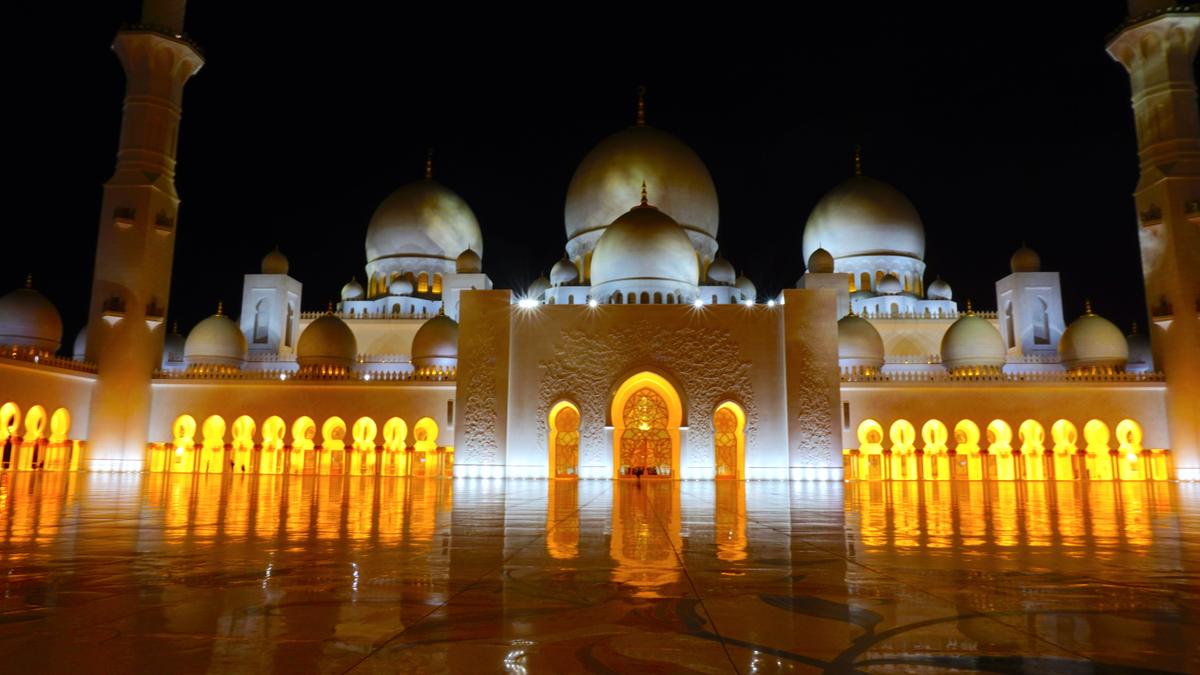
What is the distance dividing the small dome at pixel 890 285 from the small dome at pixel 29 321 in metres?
22.3

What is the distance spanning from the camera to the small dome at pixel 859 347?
64.2 feet

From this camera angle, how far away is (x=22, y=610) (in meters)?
1.82

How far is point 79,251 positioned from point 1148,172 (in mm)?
29713

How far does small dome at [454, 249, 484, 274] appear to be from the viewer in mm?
23844

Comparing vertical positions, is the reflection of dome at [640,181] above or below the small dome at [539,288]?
above

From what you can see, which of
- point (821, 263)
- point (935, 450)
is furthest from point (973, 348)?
point (821, 263)

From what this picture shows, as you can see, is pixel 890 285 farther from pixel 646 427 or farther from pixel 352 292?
pixel 352 292

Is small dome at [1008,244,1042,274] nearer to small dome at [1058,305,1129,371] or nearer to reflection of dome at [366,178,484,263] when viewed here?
small dome at [1058,305,1129,371]

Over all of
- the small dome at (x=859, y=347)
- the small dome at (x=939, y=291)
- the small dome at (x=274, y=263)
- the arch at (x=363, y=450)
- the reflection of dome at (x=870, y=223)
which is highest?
the reflection of dome at (x=870, y=223)

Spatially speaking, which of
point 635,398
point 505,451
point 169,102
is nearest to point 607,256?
point 635,398

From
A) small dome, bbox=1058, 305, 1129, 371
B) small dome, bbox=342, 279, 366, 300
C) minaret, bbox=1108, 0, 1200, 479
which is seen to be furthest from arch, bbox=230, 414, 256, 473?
minaret, bbox=1108, 0, 1200, 479

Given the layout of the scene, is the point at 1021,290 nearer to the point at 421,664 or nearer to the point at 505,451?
the point at 505,451

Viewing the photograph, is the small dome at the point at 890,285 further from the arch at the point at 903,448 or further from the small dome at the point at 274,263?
the small dome at the point at 274,263

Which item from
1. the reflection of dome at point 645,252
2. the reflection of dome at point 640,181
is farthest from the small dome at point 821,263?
the reflection of dome at point 645,252
